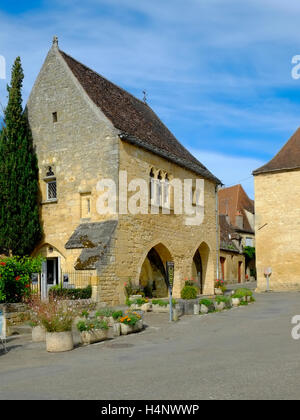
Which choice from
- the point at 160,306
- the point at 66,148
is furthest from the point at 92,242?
the point at 66,148

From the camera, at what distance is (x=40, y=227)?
61.8ft

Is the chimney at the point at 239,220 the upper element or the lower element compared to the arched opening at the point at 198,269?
upper

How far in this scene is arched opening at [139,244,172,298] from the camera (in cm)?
2089

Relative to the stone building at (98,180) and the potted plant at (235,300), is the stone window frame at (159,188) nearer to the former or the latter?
the stone building at (98,180)

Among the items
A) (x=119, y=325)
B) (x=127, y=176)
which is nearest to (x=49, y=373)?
(x=119, y=325)

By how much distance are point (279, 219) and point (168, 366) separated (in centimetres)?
2220

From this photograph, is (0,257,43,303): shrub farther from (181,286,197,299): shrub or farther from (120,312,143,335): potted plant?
(181,286,197,299): shrub

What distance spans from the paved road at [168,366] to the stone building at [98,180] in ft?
16.7

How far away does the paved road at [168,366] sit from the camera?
5.51 meters

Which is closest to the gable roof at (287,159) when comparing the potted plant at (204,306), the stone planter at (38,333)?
the potted plant at (204,306)

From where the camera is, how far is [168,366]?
23.2ft

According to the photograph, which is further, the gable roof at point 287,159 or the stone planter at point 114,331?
the gable roof at point 287,159
